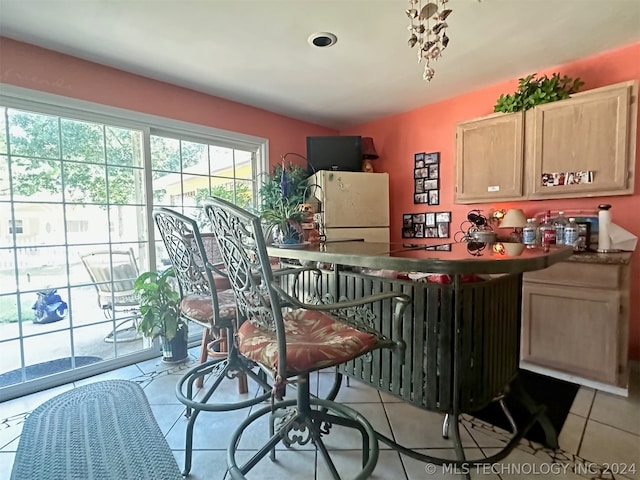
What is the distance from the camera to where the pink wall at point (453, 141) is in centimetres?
232

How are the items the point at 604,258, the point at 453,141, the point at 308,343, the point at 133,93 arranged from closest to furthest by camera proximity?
the point at 308,343
the point at 604,258
the point at 133,93
the point at 453,141

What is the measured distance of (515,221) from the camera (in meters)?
2.68

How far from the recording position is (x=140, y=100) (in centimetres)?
262

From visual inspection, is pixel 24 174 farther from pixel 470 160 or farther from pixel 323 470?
pixel 470 160

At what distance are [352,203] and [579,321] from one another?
2.09 meters

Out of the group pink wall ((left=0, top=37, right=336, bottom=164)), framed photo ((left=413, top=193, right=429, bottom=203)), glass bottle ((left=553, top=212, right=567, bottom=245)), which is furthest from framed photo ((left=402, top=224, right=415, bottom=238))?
pink wall ((left=0, top=37, right=336, bottom=164))

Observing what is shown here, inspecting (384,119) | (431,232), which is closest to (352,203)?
(431,232)

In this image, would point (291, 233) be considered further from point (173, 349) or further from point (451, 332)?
point (173, 349)

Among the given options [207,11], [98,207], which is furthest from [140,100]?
[207,11]

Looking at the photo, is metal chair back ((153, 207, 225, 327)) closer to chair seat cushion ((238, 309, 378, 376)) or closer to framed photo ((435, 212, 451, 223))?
chair seat cushion ((238, 309, 378, 376))

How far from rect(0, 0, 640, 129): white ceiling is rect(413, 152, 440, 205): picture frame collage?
71 centimetres

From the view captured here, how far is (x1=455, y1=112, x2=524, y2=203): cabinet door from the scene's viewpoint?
2.60 meters

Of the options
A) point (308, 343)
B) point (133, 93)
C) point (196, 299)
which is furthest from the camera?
point (133, 93)

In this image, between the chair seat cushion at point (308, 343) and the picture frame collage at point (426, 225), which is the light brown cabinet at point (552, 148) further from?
the chair seat cushion at point (308, 343)
